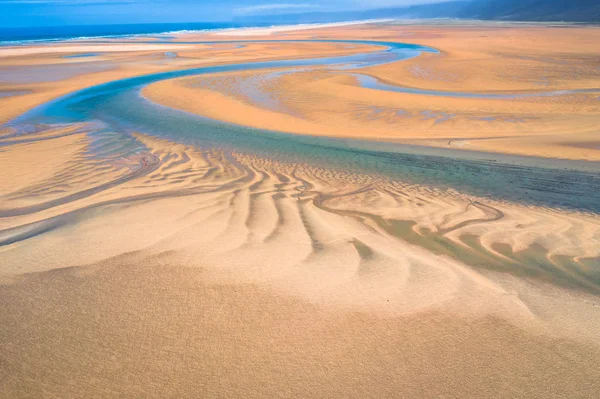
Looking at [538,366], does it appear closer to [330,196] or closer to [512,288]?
[512,288]

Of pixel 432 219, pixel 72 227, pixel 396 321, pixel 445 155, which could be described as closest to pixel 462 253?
pixel 432 219

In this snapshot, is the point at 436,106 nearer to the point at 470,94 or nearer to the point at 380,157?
Answer: the point at 470,94

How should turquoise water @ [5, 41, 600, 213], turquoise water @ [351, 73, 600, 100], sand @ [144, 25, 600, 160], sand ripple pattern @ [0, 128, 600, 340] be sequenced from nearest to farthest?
sand ripple pattern @ [0, 128, 600, 340]
turquoise water @ [5, 41, 600, 213]
sand @ [144, 25, 600, 160]
turquoise water @ [351, 73, 600, 100]

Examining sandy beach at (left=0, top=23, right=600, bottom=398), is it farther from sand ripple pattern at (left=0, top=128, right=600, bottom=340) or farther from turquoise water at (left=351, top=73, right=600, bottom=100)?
turquoise water at (left=351, top=73, right=600, bottom=100)

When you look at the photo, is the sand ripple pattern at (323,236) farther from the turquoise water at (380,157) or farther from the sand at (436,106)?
the sand at (436,106)

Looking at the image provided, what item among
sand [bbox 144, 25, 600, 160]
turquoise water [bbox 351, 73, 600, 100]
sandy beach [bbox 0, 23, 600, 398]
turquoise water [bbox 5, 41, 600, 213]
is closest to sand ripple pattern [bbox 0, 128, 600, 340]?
sandy beach [bbox 0, 23, 600, 398]

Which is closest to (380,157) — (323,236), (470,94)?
(323,236)
